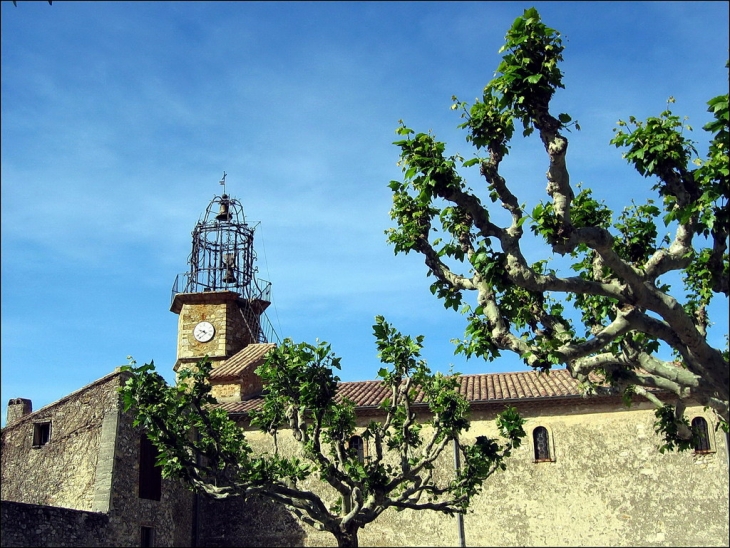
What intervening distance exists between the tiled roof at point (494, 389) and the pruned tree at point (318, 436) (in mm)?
5113

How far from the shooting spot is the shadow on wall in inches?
903

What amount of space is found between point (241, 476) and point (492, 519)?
29.0 ft

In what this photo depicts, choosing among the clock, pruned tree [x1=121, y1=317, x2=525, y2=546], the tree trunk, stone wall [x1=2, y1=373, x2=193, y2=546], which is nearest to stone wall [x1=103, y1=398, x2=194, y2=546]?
stone wall [x1=2, y1=373, x2=193, y2=546]

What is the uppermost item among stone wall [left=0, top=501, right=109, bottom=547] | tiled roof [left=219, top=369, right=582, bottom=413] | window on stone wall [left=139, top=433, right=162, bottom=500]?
tiled roof [left=219, top=369, right=582, bottom=413]

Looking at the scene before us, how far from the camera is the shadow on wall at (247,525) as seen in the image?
22.9 m

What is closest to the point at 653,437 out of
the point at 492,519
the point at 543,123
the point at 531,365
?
the point at 492,519

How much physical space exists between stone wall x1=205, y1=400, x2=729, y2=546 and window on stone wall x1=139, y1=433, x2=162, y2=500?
10.6 feet

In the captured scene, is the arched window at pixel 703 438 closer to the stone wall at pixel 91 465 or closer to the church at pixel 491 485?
the church at pixel 491 485

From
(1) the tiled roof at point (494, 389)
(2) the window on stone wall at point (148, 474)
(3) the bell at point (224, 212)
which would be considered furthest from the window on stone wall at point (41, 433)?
(3) the bell at point (224, 212)

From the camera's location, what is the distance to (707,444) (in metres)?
21.8

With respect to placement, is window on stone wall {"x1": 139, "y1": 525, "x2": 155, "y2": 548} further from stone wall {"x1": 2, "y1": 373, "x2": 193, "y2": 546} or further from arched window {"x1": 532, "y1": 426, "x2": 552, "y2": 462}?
arched window {"x1": 532, "y1": 426, "x2": 552, "y2": 462}

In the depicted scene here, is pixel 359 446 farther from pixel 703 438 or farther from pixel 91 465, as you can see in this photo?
pixel 703 438

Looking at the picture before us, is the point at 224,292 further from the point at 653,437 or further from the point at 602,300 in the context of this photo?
the point at 602,300

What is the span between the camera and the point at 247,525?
23297mm
